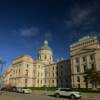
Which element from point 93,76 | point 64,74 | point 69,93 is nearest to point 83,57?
point 93,76

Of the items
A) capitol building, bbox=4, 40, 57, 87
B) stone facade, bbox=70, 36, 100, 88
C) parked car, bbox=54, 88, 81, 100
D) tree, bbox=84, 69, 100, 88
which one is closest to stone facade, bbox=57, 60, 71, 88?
capitol building, bbox=4, 40, 57, 87

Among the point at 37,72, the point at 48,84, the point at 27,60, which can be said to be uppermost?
the point at 27,60

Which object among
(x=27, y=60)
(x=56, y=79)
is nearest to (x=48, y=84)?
(x=56, y=79)

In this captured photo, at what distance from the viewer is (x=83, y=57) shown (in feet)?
234

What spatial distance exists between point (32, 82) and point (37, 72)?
238 inches

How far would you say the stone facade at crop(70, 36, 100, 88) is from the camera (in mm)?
66438

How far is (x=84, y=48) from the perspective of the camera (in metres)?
70.4

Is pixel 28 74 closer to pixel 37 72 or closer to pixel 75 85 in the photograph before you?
pixel 37 72

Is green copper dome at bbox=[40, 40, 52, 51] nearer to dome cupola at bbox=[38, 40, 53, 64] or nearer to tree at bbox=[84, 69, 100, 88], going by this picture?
dome cupola at bbox=[38, 40, 53, 64]

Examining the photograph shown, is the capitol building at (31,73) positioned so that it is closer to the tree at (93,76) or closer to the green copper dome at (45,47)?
the green copper dome at (45,47)

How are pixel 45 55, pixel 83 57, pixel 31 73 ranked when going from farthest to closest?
pixel 45 55 → pixel 31 73 → pixel 83 57

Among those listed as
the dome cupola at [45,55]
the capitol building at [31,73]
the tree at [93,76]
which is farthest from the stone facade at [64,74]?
the tree at [93,76]

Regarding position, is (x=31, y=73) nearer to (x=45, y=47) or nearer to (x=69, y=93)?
(x=45, y=47)

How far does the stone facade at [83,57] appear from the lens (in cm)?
6644
